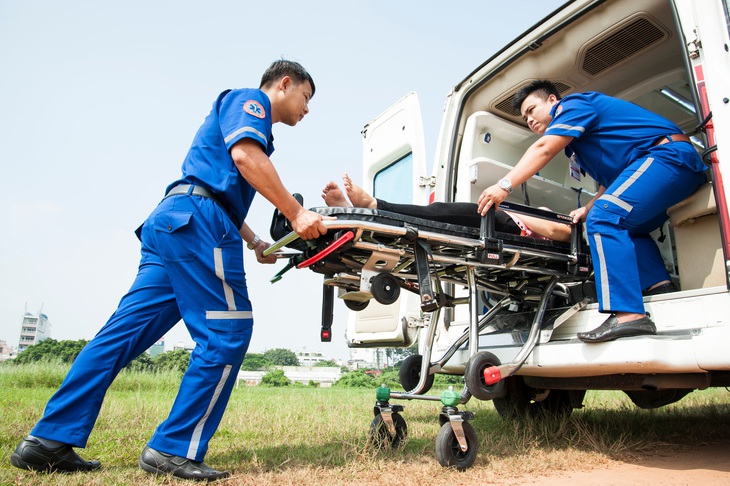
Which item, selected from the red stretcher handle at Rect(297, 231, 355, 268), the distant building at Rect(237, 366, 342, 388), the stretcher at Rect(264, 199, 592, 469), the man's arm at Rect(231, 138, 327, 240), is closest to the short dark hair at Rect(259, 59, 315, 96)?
the man's arm at Rect(231, 138, 327, 240)

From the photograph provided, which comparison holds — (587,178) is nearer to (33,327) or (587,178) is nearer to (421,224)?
(421,224)

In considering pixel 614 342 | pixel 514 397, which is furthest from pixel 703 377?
pixel 514 397

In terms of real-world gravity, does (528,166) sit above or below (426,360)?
above

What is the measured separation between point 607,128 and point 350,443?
213cm

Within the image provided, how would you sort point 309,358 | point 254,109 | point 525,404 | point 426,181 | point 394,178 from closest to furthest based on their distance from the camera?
point 254,109
point 525,404
point 426,181
point 394,178
point 309,358

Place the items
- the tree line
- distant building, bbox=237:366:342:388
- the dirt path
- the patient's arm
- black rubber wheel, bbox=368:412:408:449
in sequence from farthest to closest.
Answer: distant building, bbox=237:366:342:388
the tree line
the patient's arm
black rubber wheel, bbox=368:412:408:449
the dirt path

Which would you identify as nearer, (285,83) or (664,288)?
(285,83)

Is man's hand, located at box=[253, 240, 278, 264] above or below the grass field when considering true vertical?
above

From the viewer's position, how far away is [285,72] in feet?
8.51

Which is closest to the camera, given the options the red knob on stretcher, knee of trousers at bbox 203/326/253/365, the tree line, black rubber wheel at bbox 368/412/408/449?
knee of trousers at bbox 203/326/253/365

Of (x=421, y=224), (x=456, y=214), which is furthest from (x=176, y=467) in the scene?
(x=456, y=214)

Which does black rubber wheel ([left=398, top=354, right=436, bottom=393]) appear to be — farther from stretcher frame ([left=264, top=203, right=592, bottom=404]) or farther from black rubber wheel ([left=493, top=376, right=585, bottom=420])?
black rubber wheel ([left=493, top=376, right=585, bottom=420])

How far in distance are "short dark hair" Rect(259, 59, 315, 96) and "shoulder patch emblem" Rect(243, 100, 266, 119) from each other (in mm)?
320

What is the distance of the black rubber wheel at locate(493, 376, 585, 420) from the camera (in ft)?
12.2
